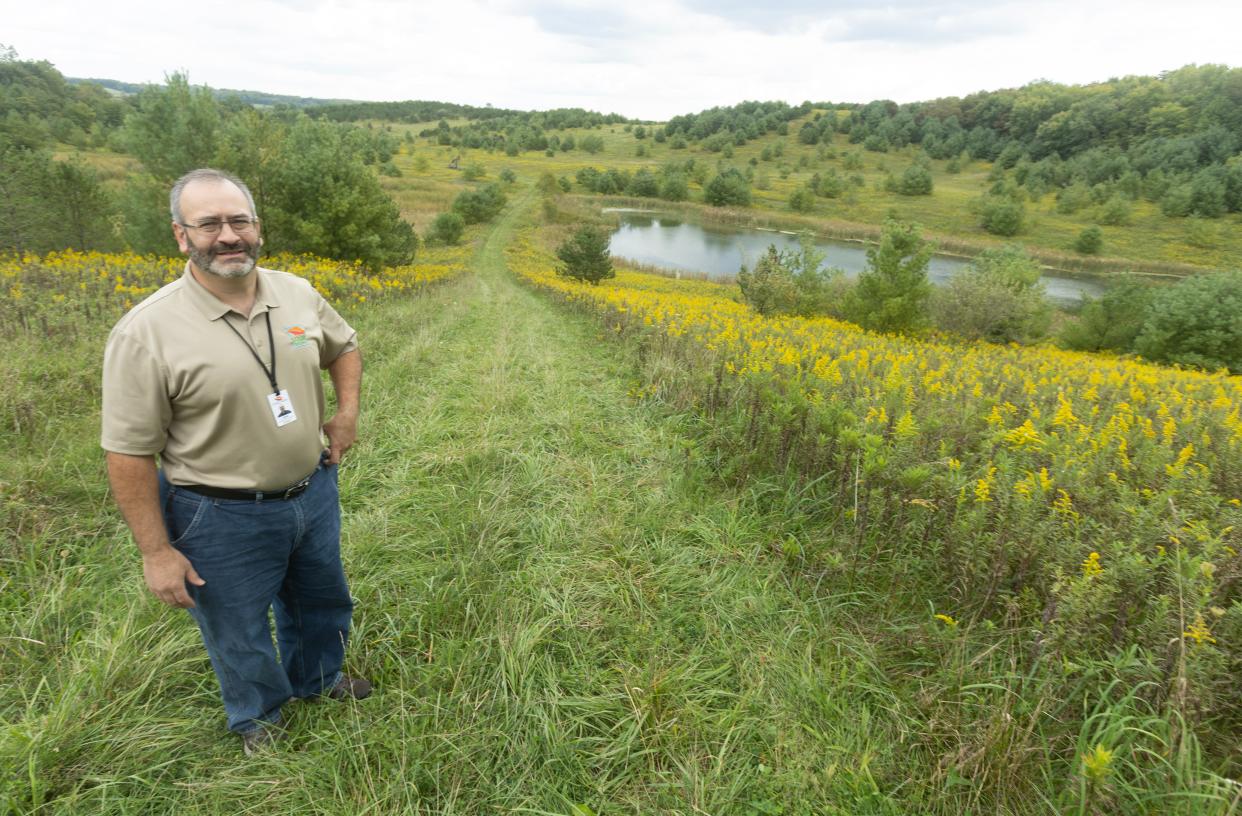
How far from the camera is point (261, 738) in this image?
2.20 metres

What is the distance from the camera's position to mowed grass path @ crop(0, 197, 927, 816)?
2.00 meters

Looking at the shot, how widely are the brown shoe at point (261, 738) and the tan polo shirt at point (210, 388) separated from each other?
1089 millimetres

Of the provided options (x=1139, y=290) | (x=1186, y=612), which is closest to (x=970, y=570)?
(x=1186, y=612)

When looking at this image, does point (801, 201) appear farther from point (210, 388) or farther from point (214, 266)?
point (210, 388)

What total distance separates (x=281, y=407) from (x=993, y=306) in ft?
92.5

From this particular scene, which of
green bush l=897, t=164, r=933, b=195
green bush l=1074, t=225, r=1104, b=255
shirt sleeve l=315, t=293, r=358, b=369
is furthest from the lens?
green bush l=897, t=164, r=933, b=195

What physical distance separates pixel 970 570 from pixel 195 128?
26.2m

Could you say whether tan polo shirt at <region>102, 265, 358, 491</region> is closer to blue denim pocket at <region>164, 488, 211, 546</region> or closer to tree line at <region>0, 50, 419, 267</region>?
blue denim pocket at <region>164, 488, 211, 546</region>

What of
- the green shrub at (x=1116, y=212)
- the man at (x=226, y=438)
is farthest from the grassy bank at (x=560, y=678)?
the green shrub at (x=1116, y=212)

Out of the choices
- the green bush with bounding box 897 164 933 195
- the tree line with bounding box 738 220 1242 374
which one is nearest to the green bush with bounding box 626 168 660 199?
the green bush with bounding box 897 164 933 195

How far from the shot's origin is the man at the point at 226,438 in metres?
1.74

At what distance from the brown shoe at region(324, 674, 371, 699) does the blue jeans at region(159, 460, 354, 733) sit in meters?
0.04

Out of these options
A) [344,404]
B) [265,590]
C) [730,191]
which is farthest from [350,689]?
[730,191]

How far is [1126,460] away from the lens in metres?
3.61
